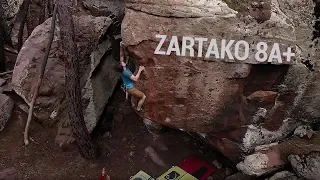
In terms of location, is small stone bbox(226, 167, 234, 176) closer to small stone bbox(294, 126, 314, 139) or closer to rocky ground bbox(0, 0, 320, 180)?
rocky ground bbox(0, 0, 320, 180)

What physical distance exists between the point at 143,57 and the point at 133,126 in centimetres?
305

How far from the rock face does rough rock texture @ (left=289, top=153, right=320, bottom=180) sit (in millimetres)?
732

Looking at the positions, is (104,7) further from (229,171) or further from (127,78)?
(229,171)

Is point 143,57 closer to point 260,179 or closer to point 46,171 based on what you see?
point 260,179

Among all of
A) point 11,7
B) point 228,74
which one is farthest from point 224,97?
point 11,7

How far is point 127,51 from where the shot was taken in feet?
22.8

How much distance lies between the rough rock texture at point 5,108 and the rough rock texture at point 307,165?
679 centimetres

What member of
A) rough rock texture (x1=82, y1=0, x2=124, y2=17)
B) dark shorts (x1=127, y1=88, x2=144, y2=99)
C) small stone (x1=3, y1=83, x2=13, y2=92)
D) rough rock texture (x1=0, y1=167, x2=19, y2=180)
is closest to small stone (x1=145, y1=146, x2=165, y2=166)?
dark shorts (x1=127, y1=88, x2=144, y2=99)

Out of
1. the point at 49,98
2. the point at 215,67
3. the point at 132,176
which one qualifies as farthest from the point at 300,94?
the point at 49,98

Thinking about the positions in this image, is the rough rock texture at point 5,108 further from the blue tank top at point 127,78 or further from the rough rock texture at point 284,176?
the rough rock texture at point 284,176

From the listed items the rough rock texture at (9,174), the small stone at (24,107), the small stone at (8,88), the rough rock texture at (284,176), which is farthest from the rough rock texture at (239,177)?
the small stone at (8,88)

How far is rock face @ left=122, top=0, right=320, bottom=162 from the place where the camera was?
6418mm

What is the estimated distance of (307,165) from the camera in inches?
263

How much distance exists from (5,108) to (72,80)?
2900 mm
